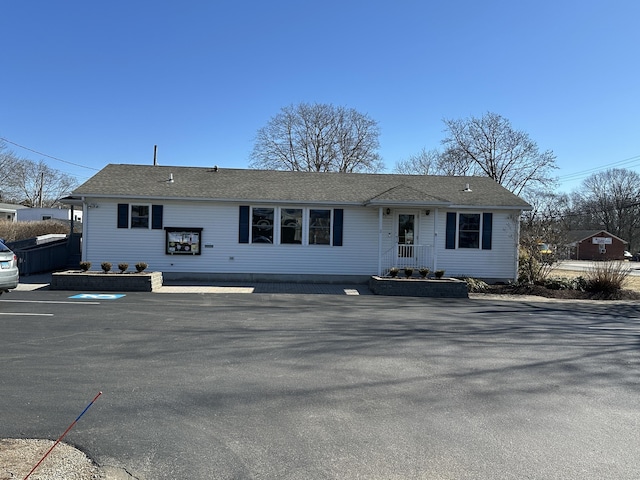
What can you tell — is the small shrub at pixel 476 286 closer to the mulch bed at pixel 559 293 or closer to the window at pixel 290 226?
the mulch bed at pixel 559 293

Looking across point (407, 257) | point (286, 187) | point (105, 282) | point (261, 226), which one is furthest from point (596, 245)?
point (105, 282)

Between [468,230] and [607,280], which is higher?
[468,230]

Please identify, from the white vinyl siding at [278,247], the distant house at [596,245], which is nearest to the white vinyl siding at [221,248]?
the white vinyl siding at [278,247]

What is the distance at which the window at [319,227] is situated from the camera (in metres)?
17.3

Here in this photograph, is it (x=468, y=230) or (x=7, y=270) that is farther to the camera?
(x=468, y=230)

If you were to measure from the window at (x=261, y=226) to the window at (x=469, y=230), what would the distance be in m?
6.67

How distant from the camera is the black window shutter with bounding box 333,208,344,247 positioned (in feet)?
56.5

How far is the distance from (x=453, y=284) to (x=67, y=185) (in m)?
72.9

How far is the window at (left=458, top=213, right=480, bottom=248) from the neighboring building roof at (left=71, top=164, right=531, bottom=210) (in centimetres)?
57

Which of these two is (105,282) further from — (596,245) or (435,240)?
(596,245)

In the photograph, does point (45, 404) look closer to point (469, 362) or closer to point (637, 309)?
point (469, 362)

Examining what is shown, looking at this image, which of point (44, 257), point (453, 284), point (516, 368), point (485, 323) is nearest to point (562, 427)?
point (516, 368)

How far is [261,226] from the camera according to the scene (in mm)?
17219

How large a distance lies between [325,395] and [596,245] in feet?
260
